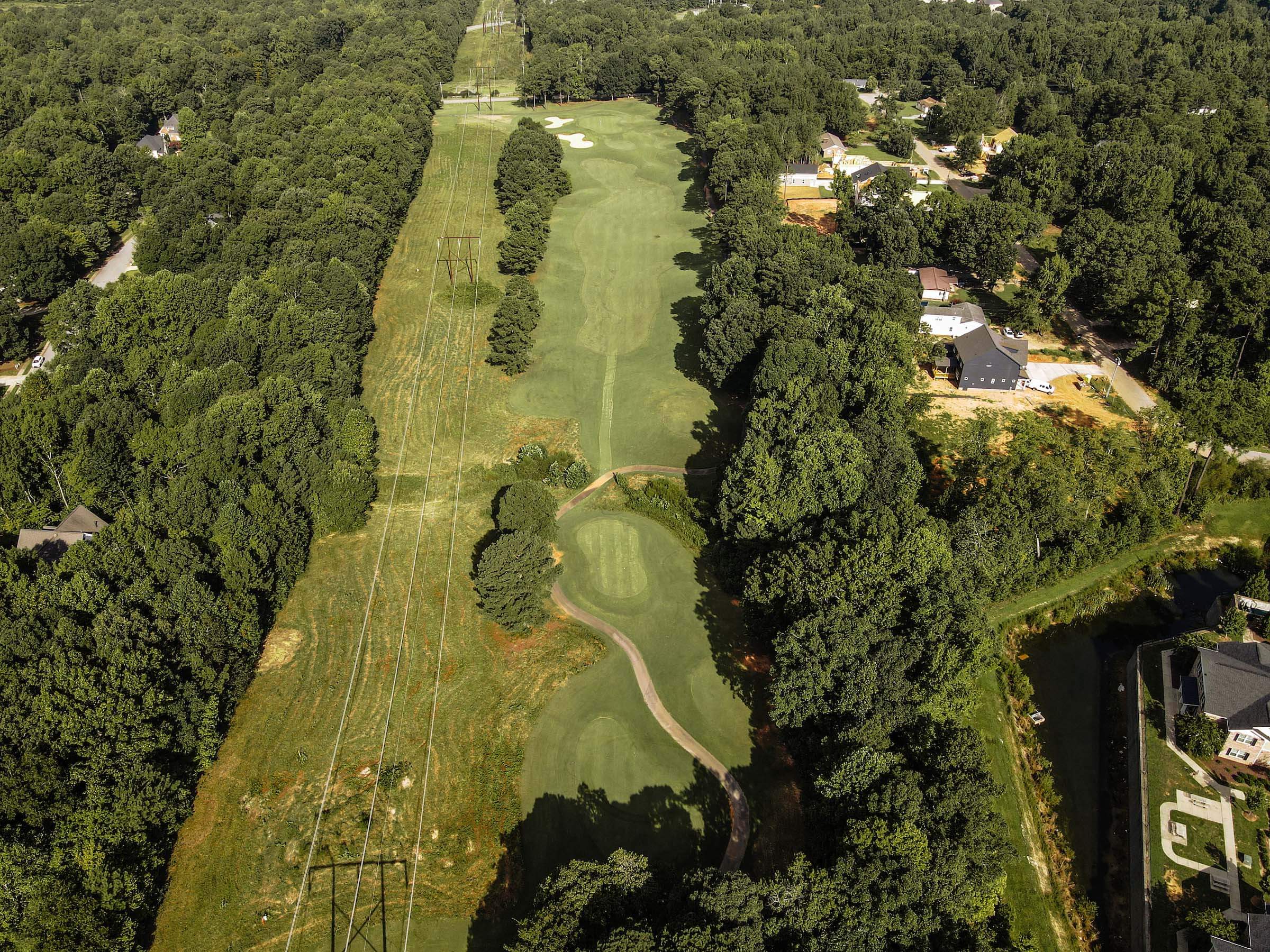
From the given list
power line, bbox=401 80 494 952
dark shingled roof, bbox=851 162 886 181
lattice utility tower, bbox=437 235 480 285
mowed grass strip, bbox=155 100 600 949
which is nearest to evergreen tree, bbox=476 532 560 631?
mowed grass strip, bbox=155 100 600 949

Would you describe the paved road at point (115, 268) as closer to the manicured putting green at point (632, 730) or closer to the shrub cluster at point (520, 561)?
the shrub cluster at point (520, 561)

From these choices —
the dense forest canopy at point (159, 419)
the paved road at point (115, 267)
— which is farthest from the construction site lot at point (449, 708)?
the paved road at point (115, 267)

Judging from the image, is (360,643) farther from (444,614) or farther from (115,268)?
(115,268)

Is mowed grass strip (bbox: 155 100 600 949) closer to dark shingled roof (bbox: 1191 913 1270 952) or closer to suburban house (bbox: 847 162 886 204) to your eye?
dark shingled roof (bbox: 1191 913 1270 952)

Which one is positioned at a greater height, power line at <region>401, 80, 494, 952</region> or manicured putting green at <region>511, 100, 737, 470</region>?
manicured putting green at <region>511, 100, 737, 470</region>

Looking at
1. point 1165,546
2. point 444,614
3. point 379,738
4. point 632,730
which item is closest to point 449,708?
point 379,738
